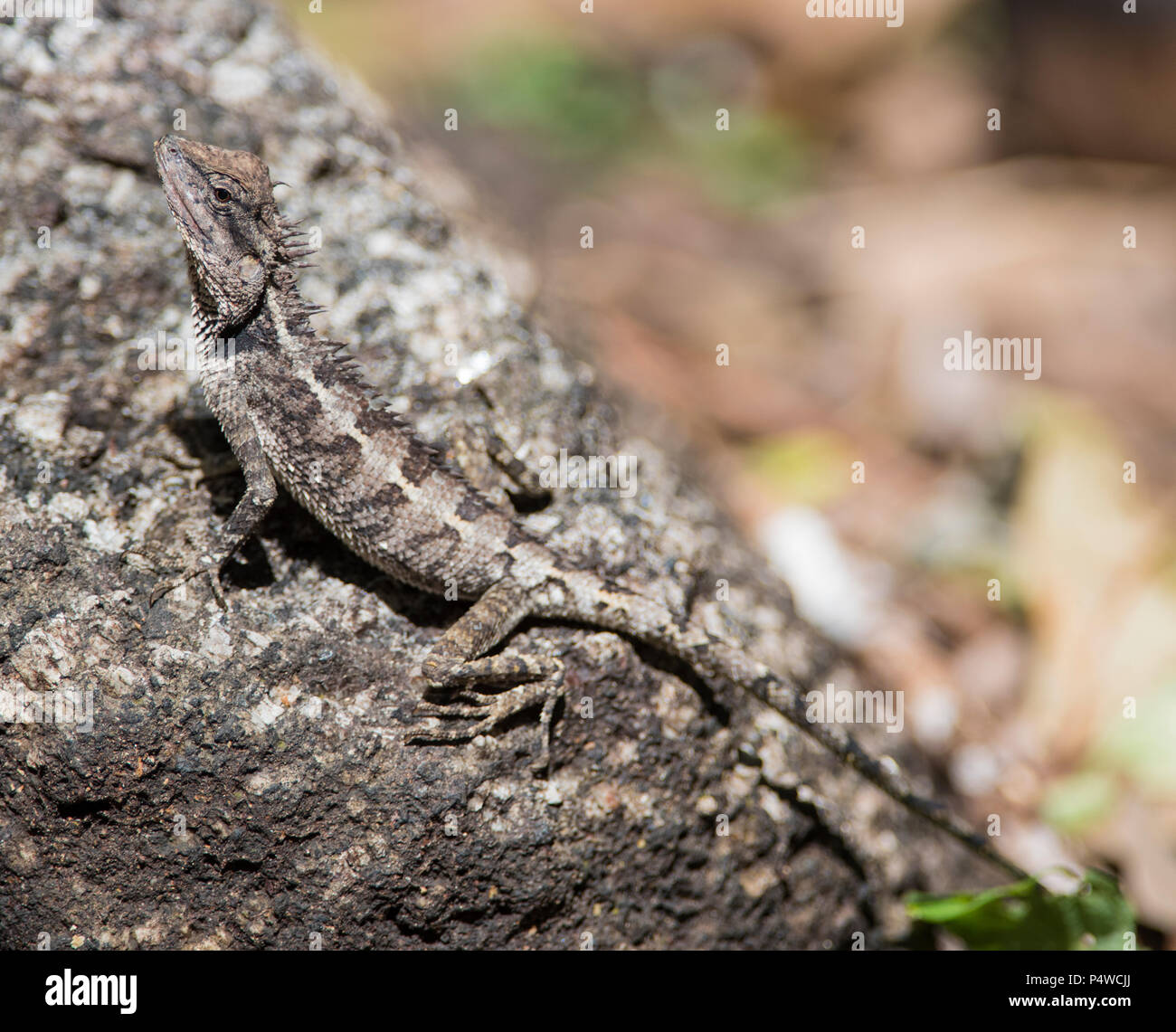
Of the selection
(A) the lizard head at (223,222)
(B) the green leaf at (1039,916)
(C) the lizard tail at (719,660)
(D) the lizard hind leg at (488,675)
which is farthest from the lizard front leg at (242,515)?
(B) the green leaf at (1039,916)

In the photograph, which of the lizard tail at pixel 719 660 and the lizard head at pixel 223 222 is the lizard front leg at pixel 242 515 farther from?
the lizard tail at pixel 719 660

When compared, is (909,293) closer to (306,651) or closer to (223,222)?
(223,222)

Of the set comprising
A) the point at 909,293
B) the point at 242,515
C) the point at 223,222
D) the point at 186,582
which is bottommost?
the point at 186,582

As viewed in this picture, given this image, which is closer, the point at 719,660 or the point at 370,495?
the point at 370,495

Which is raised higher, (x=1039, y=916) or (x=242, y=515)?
(x=242, y=515)

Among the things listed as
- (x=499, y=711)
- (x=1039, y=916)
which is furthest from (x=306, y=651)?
(x=1039, y=916)

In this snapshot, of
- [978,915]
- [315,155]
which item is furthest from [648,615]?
[315,155]

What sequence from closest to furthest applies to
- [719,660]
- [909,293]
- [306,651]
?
[306,651] < [719,660] < [909,293]
